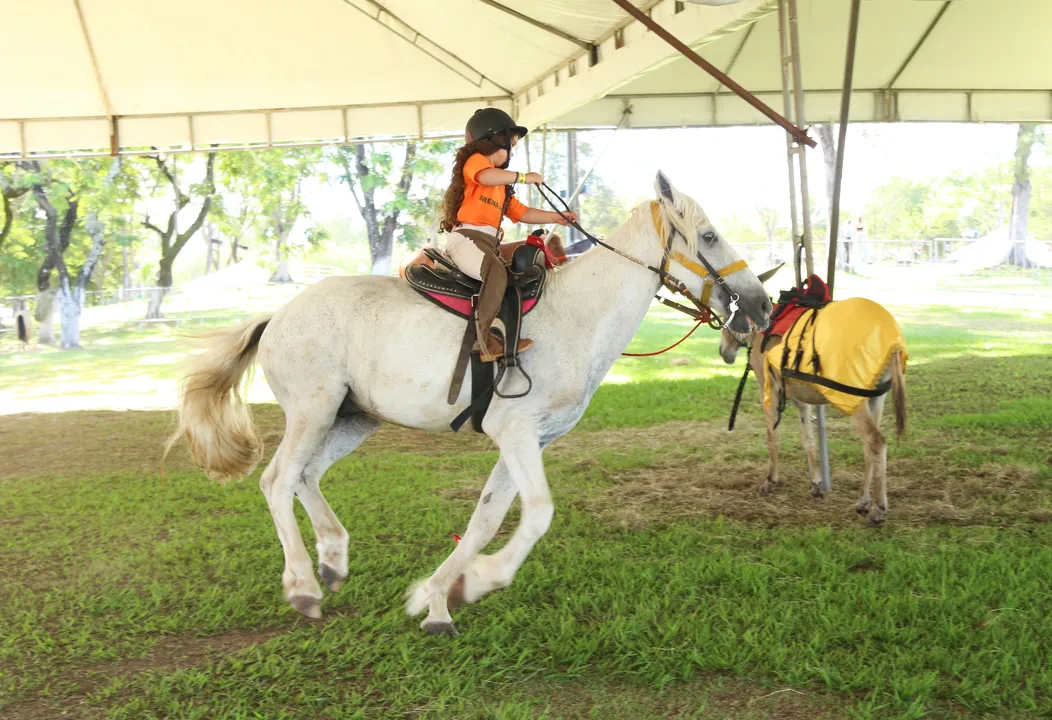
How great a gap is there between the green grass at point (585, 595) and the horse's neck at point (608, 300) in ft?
4.51

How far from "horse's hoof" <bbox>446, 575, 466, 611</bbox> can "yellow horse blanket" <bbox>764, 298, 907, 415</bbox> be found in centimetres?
306

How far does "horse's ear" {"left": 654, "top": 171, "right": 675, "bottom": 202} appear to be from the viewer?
4.34m

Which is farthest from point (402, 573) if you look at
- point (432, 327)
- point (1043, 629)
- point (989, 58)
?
point (989, 58)

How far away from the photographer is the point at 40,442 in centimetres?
1043

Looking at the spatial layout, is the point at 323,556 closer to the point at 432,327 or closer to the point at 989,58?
the point at 432,327

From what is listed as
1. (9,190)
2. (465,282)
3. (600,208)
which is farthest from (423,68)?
(600,208)

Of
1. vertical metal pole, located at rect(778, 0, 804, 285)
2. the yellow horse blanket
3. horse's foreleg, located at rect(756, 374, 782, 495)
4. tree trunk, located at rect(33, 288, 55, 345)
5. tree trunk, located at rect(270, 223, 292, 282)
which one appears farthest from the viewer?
tree trunk, located at rect(270, 223, 292, 282)

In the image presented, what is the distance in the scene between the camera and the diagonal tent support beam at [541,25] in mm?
8742

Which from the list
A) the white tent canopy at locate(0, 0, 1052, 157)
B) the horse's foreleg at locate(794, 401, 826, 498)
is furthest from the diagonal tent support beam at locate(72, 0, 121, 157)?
the horse's foreleg at locate(794, 401, 826, 498)

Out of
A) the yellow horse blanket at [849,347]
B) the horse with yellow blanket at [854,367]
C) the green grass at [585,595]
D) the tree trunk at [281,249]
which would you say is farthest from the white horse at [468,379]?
the tree trunk at [281,249]

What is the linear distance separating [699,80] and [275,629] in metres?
9.24

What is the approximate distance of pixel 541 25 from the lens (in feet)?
29.1

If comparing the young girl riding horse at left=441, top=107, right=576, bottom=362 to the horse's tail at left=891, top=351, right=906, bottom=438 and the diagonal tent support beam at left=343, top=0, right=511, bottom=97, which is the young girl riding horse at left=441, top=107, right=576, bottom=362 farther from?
the diagonal tent support beam at left=343, top=0, right=511, bottom=97

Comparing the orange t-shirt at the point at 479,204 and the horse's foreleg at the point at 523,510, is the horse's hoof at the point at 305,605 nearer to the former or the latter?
the horse's foreleg at the point at 523,510
